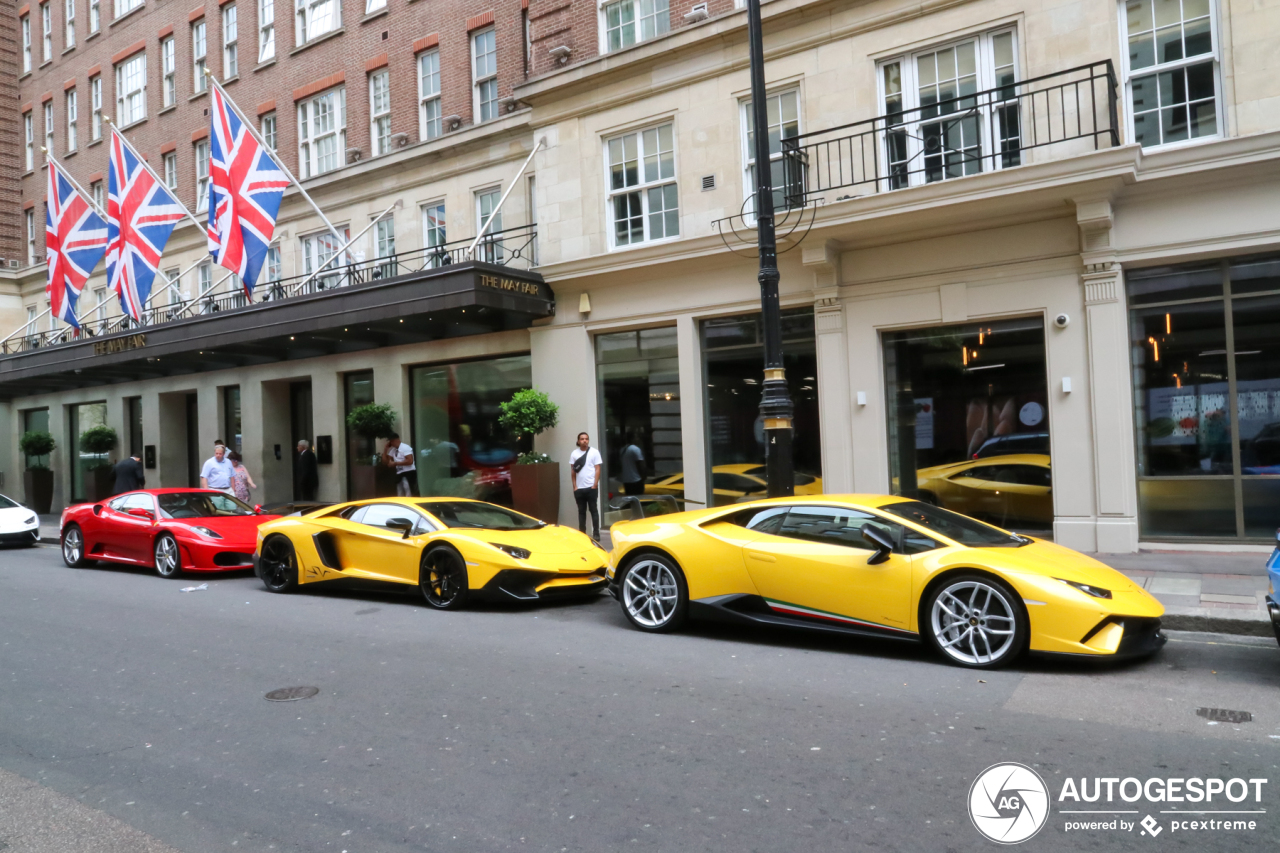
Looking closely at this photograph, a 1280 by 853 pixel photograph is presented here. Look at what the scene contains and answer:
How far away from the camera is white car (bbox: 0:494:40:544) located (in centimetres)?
1780

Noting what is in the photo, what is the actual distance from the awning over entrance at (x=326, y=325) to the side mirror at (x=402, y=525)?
5385 mm

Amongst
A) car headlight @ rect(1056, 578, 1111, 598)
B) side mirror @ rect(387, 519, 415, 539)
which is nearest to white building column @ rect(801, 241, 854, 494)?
side mirror @ rect(387, 519, 415, 539)

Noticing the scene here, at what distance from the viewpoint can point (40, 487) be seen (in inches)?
1053

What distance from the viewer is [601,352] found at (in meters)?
16.3

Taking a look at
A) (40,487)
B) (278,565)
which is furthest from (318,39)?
(40,487)

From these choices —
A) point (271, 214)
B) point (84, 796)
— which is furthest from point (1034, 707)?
point (271, 214)

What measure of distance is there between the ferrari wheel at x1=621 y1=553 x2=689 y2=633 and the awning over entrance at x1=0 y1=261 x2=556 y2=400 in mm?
7507

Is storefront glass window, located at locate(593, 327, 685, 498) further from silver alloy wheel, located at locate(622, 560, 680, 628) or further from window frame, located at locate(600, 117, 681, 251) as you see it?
silver alloy wheel, located at locate(622, 560, 680, 628)

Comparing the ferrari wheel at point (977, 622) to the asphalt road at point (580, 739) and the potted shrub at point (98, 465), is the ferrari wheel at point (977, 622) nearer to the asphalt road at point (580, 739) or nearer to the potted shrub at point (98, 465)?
the asphalt road at point (580, 739)

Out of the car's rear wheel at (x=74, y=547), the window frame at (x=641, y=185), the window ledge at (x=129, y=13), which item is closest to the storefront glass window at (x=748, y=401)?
the window frame at (x=641, y=185)

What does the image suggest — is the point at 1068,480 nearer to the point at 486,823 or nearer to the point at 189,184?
the point at 486,823

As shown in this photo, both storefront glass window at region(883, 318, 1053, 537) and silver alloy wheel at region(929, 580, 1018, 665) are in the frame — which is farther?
storefront glass window at region(883, 318, 1053, 537)

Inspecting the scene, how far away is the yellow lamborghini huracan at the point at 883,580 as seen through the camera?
21.2 ft

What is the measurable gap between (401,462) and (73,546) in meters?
5.49
